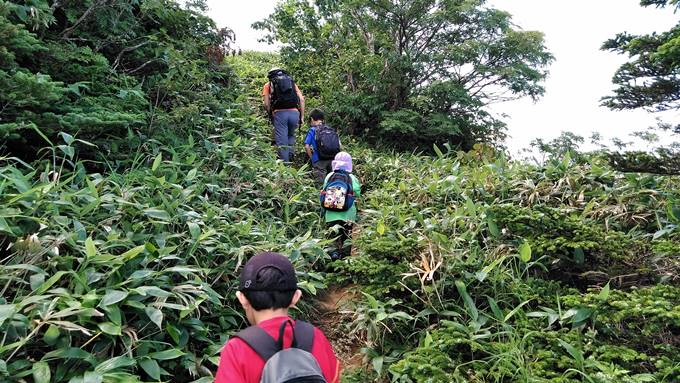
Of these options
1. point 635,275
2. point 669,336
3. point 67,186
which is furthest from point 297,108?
point 669,336

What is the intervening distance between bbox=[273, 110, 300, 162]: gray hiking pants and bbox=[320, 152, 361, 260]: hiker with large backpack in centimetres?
217

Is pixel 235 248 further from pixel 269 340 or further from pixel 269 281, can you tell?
pixel 269 340

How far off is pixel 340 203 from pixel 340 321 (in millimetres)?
1555

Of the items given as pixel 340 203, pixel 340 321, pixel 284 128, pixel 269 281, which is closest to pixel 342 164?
pixel 340 203

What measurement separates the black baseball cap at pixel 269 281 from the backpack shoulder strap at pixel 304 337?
0.16 meters

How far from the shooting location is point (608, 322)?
8.79 ft

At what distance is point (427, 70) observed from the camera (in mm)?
9422

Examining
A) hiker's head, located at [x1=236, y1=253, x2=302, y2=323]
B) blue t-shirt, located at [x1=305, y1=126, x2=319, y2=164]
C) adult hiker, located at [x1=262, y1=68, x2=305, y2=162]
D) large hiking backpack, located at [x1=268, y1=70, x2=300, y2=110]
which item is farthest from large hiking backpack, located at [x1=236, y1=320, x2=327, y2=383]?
large hiking backpack, located at [x1=268, y1=70, x2=300, y2=110]

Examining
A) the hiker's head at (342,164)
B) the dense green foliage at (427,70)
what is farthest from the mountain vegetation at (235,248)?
the dense green foliage at (427,70)

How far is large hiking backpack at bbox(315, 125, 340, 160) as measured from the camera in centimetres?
661

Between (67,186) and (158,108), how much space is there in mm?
2186

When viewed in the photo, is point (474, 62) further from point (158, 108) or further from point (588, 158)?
point (158, 108)

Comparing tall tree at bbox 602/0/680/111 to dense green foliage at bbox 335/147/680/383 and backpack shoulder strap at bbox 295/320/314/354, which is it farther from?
→ backpack shoulder strap at bbox 295/320/314/354

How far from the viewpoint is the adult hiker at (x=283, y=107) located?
23.6 ft
